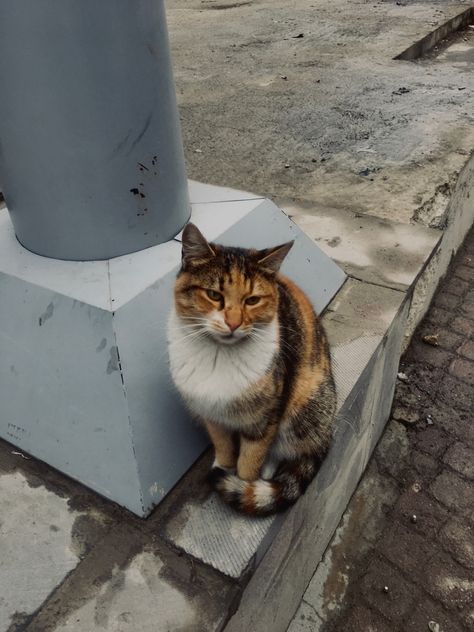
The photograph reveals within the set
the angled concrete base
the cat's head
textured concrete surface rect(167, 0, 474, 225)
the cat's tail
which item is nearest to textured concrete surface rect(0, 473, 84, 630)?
the angled concrete base

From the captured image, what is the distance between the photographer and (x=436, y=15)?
24.9 feet

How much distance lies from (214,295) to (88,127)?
2.23 ft

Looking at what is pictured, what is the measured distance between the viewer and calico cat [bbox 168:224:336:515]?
1450 millimetres

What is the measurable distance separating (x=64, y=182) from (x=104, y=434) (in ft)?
2.77

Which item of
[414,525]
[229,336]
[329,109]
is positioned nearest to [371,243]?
[414,525]

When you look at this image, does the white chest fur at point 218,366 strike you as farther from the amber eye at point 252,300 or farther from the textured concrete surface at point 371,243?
the textured concrete surface at point 371,243

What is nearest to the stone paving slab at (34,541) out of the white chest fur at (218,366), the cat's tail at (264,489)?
the cat's tail at (264,489)

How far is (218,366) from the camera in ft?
4.86

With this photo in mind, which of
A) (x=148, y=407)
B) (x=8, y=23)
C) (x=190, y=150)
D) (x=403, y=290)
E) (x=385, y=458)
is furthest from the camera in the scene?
(x=190, y=150)

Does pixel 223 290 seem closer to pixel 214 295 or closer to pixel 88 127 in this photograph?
pixel 214 295

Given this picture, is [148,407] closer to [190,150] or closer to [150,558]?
[150,558]

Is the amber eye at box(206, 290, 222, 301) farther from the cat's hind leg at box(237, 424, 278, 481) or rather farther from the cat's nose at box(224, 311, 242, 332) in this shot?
the cat's hind leg at box(237, 424, 278, 481)

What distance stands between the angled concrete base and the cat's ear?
1.47ft

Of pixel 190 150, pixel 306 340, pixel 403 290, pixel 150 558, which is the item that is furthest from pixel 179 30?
pixel 150 558
